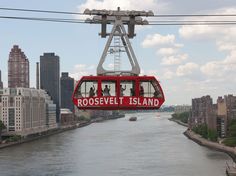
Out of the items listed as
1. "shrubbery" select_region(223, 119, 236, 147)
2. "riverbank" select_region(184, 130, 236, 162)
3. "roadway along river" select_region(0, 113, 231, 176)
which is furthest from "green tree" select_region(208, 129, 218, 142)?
"roadway along river" select_region(0, 113, 231, 176)

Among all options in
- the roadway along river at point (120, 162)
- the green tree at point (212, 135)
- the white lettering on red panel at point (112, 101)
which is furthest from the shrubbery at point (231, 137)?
the white lettering on red panel at point (112, 101)

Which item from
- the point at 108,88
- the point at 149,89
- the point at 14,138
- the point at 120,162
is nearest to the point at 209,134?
the point at 14,138

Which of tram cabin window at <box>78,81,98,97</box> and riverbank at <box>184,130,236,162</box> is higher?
tram cabin window at <box>78,81,98,97</box>

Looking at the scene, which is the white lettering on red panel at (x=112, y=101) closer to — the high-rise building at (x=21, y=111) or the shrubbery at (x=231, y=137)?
the shrubbery at (x=231, y=137)

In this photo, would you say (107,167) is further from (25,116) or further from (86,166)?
(25,116)

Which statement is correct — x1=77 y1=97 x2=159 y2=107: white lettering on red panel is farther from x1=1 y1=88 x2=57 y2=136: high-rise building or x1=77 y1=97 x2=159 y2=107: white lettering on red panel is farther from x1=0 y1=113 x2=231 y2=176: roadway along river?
x1=1 y1=88 x2=57 y2=136: high-rise building

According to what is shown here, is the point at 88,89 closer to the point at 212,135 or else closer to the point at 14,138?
the point at 212,135
